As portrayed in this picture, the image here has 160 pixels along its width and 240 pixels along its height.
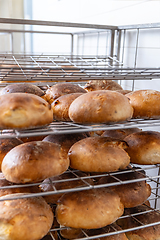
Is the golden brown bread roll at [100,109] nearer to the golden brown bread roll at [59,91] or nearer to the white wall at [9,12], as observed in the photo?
the golden brown bread roll at [59,91]

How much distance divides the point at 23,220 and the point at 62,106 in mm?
467

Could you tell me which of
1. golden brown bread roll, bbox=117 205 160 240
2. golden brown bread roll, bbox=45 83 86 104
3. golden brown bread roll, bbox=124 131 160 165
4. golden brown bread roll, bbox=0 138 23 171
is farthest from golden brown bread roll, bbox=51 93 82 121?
golden brown bread roll, bbox=117 205 160 240

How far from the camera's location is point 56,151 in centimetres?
92

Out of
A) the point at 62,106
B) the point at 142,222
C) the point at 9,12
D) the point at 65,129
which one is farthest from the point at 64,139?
the point at 9,12

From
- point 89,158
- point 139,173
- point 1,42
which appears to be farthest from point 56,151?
point 1,42

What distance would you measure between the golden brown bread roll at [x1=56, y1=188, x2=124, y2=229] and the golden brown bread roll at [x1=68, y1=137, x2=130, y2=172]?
0.11m

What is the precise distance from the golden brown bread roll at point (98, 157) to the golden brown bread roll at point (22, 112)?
214 millimetres

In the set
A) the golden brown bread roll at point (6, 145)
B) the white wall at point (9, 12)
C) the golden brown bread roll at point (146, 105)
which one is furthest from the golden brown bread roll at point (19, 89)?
the white wall at point (9, 12)

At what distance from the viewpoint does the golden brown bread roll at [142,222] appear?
1085 mm

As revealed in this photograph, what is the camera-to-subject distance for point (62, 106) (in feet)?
3.50

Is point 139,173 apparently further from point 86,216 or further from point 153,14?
point 153,14

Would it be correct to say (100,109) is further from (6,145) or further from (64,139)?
(6,145)

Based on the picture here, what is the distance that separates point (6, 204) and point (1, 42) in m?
5.13

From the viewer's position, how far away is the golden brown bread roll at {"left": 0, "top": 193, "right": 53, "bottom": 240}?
2.60ft
